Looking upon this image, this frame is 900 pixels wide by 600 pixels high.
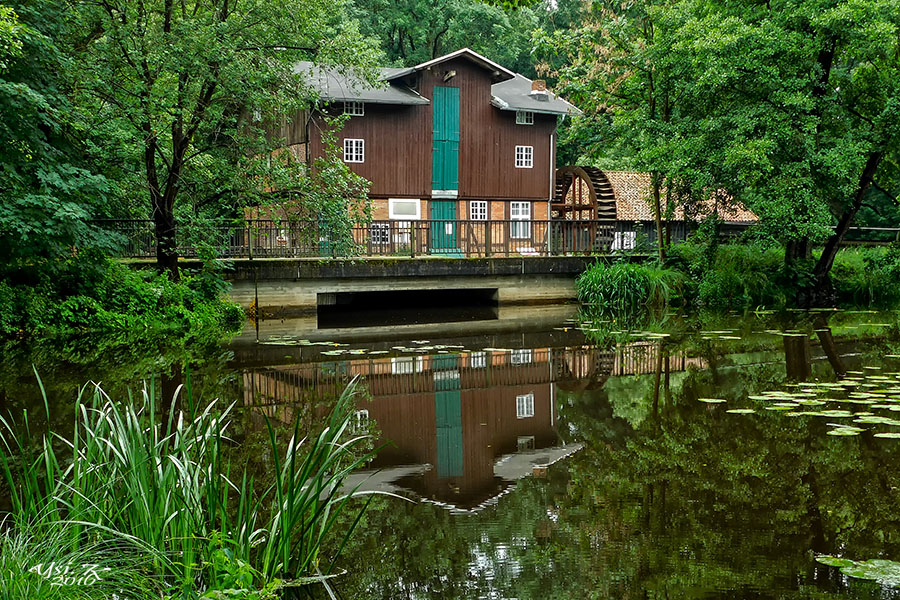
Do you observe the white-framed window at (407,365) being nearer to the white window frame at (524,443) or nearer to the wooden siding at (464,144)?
the white window frame at (524,443)

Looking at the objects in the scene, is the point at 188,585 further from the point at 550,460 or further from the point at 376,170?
the point at 376,170

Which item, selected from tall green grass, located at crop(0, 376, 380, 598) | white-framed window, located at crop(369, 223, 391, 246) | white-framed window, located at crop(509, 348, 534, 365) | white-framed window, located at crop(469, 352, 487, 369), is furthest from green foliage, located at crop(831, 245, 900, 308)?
tall green grass, located at crop(0, 376, 380, 598)

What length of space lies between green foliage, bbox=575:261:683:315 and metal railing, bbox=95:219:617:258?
87.9 inches

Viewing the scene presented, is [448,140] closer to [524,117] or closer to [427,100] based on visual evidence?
[427,100]

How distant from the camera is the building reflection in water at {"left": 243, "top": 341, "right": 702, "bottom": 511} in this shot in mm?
5332

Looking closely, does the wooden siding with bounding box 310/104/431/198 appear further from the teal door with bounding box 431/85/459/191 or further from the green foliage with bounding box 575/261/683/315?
the green foliage with bounding box 575/261/683/315

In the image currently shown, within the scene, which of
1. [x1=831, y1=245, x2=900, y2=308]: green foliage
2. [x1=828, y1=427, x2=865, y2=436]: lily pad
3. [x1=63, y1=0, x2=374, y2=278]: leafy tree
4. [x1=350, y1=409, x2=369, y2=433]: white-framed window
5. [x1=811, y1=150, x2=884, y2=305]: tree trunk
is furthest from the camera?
[x1=831, y1=245, x2=900, y2=308]: green foliage

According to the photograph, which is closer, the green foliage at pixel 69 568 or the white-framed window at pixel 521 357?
the green foliage at pixel 69 568

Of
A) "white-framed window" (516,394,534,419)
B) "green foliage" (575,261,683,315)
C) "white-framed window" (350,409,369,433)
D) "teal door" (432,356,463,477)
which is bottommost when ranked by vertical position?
"white-framed window" (516,394,534,419)

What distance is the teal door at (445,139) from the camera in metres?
28.7

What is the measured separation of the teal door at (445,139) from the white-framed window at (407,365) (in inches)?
728

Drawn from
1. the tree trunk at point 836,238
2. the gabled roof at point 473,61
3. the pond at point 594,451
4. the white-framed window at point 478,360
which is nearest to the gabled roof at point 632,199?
the gabled roof at point 473,61

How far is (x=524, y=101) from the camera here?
30.0m

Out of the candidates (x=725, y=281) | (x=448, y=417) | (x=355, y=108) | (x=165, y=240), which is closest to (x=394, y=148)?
(x=355, y=108)
